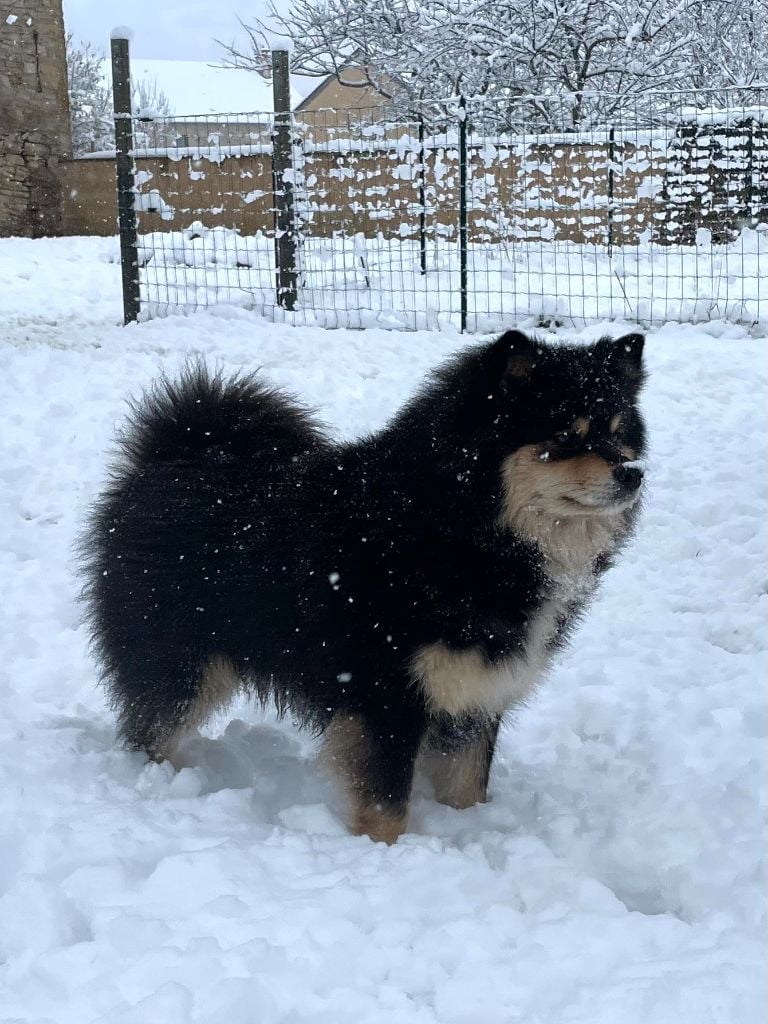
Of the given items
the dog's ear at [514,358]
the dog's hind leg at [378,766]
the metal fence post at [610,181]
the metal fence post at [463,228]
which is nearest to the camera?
the dog's ear at [514,358]

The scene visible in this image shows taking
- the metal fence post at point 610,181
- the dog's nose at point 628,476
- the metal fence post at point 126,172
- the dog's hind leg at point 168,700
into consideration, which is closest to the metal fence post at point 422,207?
the metal fence post at point 610,181

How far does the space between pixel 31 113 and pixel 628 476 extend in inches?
637

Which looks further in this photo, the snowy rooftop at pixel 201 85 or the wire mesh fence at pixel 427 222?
the snowy rooftop at pixel 201 85

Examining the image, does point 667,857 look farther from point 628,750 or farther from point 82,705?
point 82,705

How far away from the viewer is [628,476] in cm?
278

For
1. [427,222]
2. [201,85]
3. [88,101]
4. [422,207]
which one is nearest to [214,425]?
[422,207]

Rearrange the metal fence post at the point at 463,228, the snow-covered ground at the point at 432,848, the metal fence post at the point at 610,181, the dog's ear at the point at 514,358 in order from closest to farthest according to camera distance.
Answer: the snow-covered ground at the point at 432,848 → the dog's ear at the point at 514,358 → the metal fence post at the point at 463,228 → the metal fence post at the point at 610,181

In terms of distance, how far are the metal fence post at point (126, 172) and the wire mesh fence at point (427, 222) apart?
0.28ft

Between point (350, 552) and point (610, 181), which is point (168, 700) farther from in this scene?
point (610, 181)

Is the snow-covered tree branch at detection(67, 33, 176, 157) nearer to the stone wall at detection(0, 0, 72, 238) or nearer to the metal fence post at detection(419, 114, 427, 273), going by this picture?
the stone wall at detection(0, 0, 72, 238)

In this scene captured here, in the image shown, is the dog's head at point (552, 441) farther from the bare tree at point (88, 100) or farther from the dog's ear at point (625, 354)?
the bare tree at point (88, 100)

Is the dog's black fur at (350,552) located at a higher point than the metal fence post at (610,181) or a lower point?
lower

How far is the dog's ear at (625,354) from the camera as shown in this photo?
3.03 metres

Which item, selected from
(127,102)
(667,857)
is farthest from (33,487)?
(127,102)
